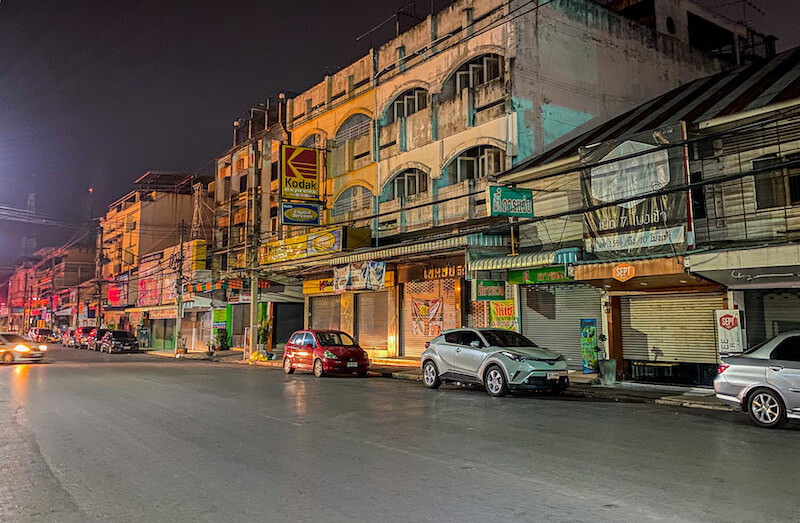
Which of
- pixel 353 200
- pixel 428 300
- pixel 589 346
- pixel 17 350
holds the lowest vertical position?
pixel 17 350

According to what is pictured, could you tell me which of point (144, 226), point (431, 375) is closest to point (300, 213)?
point (431, 375)

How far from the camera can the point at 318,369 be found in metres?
21.5

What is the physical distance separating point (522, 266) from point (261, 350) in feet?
59.6

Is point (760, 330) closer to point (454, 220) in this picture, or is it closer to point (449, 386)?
point (449, 386)

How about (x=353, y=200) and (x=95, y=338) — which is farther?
(x=95, y=338)

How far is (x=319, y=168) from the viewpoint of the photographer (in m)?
32.5

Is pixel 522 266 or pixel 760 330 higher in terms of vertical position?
pixel 522 266

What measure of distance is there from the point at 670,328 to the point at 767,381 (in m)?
7.82

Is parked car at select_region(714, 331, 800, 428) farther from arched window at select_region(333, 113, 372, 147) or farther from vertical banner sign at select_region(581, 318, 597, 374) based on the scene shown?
arched window at select_region(333, 113, 372, 147)

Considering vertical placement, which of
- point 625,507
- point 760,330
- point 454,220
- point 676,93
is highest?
point 676,93

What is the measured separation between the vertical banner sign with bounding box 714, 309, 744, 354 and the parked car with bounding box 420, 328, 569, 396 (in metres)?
3.86

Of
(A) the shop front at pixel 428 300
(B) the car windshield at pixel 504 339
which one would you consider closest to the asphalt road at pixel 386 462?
(B) the car windshield at pixel 504 339

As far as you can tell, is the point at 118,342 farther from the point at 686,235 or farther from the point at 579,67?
the point at 686,235

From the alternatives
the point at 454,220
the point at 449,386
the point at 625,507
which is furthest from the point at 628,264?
the point at 625,507
